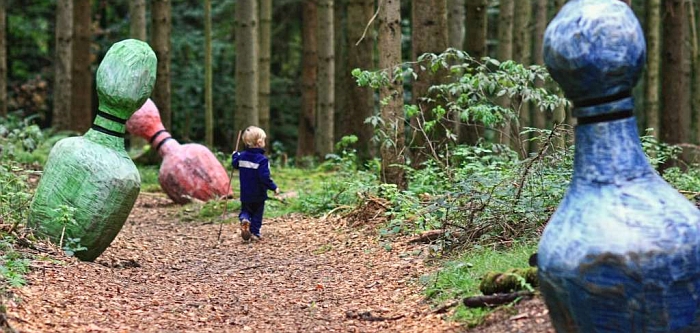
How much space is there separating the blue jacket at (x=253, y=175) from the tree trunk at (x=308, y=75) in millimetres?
8399

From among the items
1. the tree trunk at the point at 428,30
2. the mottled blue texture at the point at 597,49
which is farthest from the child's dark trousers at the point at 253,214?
the mottled blue texture at the point at 597,49

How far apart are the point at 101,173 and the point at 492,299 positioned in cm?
379

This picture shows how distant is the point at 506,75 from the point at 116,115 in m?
3.87

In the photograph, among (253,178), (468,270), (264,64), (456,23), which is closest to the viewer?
(468,270)

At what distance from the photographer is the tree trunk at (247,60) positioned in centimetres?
1497

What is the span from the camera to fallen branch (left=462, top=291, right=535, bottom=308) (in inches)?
193

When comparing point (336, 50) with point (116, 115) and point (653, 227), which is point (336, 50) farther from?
point (653, 227)

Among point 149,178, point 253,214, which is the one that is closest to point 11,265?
point 253,214

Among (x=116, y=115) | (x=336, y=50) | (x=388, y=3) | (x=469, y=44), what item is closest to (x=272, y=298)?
(x=116, y=115)

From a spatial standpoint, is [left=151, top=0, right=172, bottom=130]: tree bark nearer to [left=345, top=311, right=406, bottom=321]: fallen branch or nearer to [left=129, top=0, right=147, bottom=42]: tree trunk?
[left=129, top=0, right=147, bottom=42]: tree trunk

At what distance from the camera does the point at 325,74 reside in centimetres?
1692

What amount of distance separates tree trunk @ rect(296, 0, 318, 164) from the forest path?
9609 millimetres

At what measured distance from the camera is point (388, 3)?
369 inches

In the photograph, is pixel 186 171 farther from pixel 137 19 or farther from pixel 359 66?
pixel 359 66
